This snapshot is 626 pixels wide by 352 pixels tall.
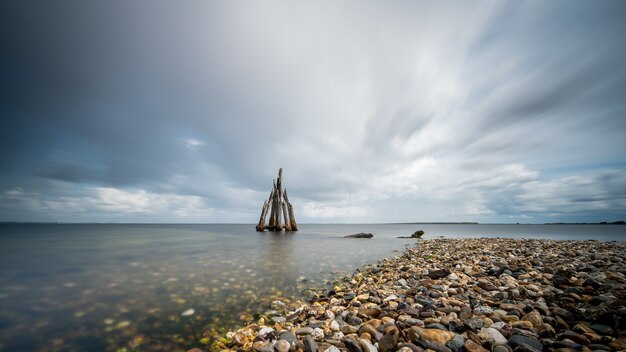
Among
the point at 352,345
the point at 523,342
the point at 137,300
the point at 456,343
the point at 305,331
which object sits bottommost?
the point at 137,300

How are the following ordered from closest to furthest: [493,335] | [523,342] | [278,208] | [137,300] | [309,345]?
[523,342], [493,335], [309,345], [137,300], [278,208]

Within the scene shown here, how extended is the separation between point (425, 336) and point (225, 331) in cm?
379

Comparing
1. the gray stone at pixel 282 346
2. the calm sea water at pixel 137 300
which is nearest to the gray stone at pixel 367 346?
the gray stone at pixel 282 346

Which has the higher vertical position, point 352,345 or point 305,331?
point 352,345

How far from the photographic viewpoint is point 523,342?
9.02 feet

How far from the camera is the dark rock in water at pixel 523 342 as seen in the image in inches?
106

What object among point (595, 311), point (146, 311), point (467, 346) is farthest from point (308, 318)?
point (595, 311)

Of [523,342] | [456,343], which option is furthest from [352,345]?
[523,342]

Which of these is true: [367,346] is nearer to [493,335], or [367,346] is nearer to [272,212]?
[493,335]

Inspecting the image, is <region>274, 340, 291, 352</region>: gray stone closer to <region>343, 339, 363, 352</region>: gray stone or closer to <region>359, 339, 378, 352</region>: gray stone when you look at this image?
<region>343, 339, 363, 352</region>: gray stone

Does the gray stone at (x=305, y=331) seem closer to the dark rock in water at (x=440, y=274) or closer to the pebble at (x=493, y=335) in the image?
the pebble at (x=493, y=335)

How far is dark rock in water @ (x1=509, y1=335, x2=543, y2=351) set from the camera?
2.69 m

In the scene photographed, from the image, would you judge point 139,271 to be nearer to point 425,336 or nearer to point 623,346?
point 425,336

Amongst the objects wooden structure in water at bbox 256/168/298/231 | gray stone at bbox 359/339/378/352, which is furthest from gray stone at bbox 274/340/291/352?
wooden structure in water at bbox 256/168/298/231
